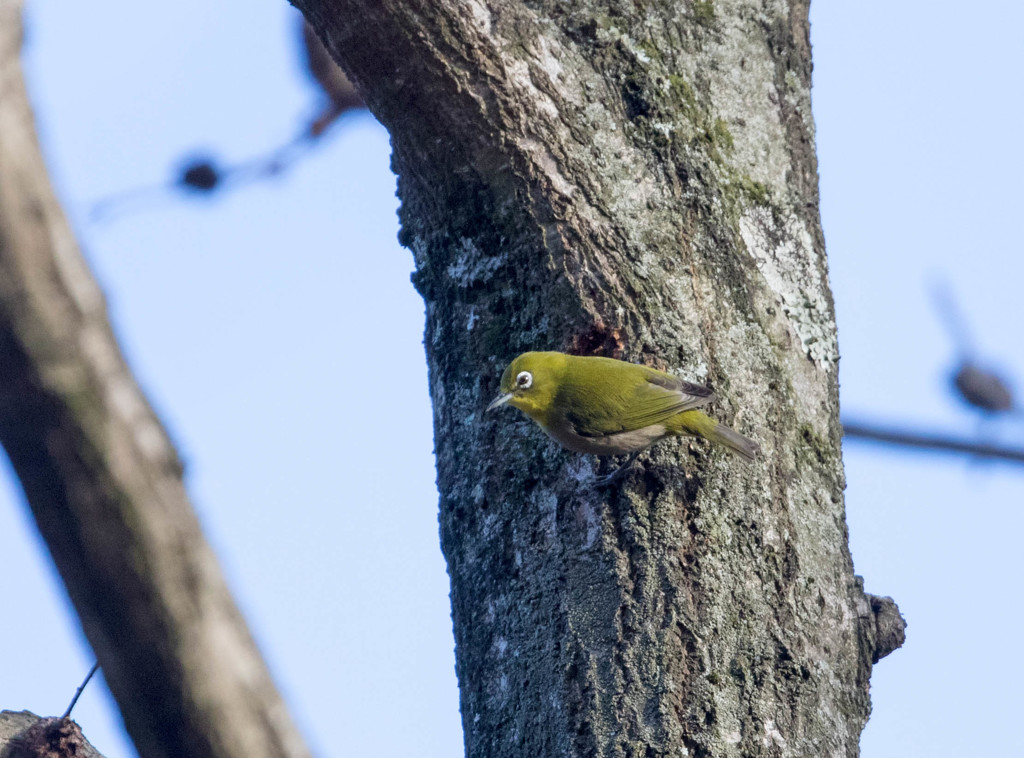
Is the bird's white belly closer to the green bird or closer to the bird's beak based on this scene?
the green bird

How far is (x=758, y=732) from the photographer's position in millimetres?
3096

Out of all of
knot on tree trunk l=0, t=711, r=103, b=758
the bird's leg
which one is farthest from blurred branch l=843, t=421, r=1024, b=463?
knot on tree trunk l=0, t=711, r=103, b=758

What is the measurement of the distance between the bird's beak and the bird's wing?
27 cm

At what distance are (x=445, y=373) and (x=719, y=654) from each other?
59.1 inches

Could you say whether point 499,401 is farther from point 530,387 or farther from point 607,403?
point 607,403

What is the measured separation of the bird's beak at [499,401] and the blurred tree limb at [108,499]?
253cm

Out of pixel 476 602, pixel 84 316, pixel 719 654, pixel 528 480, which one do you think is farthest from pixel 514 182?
pixel 84 316

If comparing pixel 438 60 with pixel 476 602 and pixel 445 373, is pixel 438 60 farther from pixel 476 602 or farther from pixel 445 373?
pixel 476 602

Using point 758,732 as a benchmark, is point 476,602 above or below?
above

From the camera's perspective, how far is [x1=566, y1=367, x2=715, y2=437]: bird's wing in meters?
3.74

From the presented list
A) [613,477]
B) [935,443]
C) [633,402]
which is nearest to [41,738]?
[613,477]

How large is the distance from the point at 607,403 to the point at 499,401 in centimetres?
56

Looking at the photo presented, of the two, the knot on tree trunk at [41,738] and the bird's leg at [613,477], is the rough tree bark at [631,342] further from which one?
the knot on tree trunk at [41,738]

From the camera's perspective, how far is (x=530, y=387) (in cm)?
401
